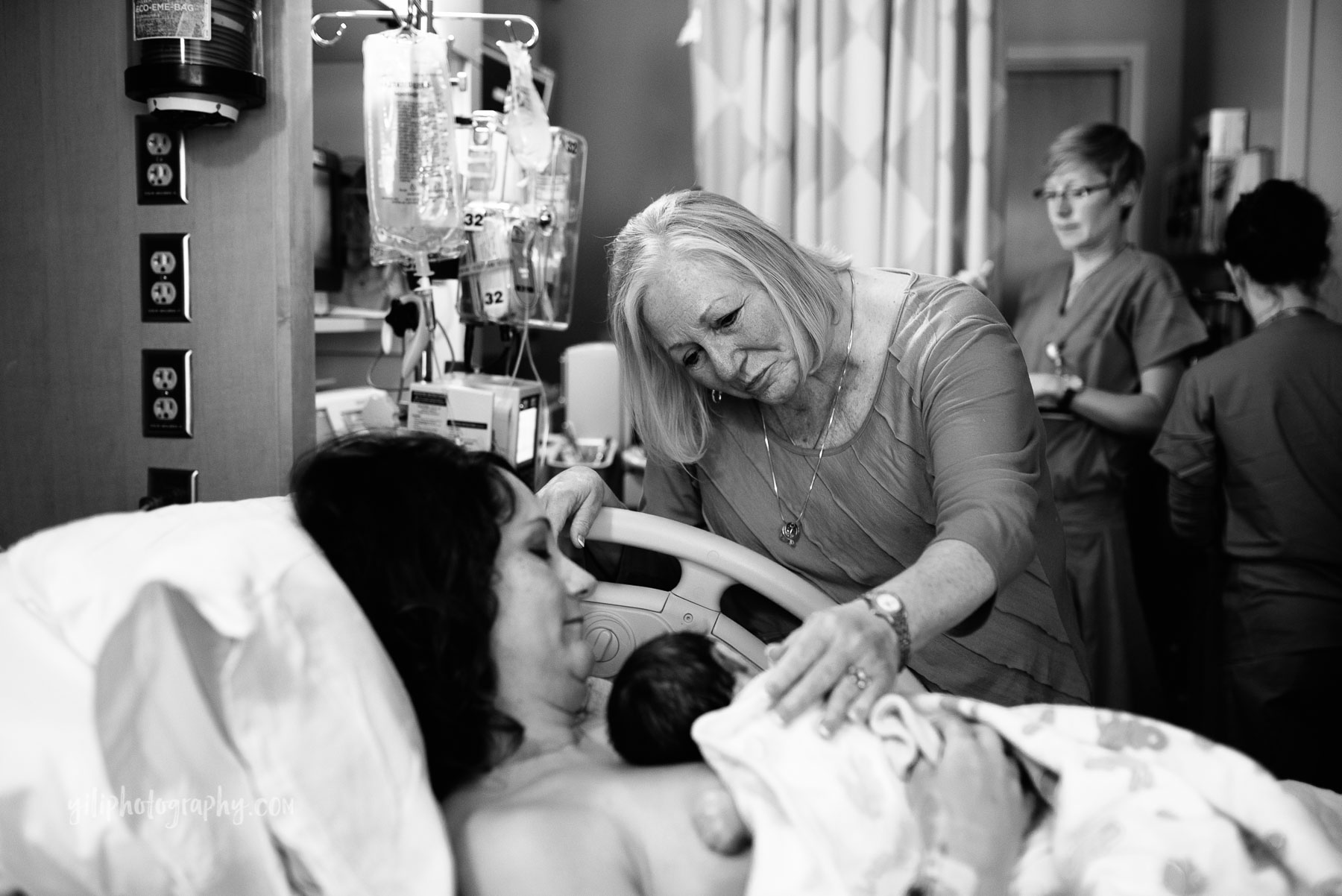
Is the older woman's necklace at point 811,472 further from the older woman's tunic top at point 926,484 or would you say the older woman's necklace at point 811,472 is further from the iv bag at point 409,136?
the iv bag at point 409,136

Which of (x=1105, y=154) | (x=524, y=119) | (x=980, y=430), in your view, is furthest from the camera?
(x=1105, y=154)

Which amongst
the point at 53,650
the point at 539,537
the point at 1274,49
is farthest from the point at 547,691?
the point at 1274,49

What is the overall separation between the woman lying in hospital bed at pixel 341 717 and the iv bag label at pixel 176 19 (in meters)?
0.74

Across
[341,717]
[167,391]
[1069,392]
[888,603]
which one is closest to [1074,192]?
[1069,392]

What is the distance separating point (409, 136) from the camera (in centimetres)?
192

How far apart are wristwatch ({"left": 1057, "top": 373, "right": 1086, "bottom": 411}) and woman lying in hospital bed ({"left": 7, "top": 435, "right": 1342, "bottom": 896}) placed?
1.86m

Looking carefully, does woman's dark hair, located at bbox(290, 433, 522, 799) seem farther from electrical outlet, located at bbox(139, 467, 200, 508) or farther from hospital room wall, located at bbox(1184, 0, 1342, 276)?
hospital room wall, located at bbox(1184, 0, 1342, 276)

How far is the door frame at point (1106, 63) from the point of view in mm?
4023

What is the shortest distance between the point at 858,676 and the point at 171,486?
1189 mm

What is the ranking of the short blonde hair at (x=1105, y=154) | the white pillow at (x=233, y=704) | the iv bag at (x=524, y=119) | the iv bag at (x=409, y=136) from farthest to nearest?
the short blonde hair at (x=1105, y=154), the iv bag at (x=524, y=119), the iv bag at (x=409, y=136), the white pillow at (x=233, y=704)

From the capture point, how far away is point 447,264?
2.32m

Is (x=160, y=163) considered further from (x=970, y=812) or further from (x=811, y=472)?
(x=970, y=812)

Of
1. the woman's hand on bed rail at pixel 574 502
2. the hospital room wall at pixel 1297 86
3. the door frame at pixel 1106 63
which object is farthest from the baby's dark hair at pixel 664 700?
the door frame at pixel 1106 63

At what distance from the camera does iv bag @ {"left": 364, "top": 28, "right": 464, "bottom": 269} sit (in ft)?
6.26
